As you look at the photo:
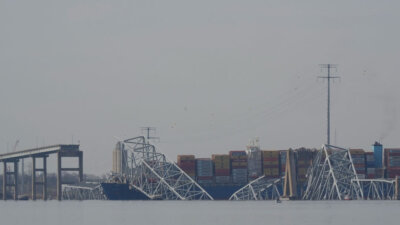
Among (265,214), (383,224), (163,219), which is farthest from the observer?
(265,214)

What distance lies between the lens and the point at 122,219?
15650 centimetres

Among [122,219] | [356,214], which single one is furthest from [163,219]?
[356,214]

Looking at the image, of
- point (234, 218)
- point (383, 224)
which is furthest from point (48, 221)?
point (383, 224)

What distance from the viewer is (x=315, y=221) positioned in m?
140

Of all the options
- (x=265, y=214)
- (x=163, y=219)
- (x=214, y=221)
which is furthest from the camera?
(x=265, y=214)

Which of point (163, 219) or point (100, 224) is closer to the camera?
point (100, 224)

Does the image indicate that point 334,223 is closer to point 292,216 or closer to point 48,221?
point 292,216

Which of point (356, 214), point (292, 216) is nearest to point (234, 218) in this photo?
point (292, 216)

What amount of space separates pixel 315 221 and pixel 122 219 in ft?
95.0

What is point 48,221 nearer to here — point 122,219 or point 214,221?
point 122,219

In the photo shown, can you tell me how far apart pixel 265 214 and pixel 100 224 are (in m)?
33.1

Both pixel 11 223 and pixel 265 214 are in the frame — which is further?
pixel 265 214

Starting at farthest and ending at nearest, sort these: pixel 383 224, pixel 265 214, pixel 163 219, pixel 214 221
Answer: pixel 265 214
pixel 163 219
pixel 214 221
pixel 383 224

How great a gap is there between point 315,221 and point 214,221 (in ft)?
42.5
